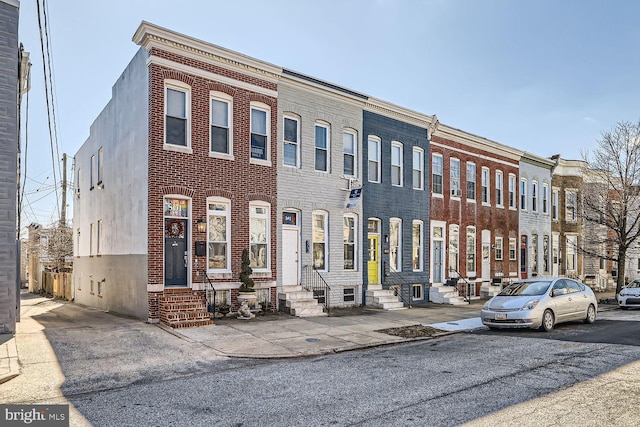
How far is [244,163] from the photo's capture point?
16.5 metres

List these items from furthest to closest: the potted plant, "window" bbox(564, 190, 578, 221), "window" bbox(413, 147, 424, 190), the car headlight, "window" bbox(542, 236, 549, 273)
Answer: "window" bbox(564, 190, 578, 221), "window" bbox(542, 236, 549, 273), "window" bbox(413, 147, 424, 190), the potted plant, the car headlight

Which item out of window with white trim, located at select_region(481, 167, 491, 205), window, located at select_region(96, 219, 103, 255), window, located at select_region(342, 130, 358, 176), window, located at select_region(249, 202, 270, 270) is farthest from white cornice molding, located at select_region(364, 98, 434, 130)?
window, located at select_region(96, 219, 103, 255)

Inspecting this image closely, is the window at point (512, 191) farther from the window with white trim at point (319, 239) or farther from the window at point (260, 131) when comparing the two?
the window at point (260, 131)

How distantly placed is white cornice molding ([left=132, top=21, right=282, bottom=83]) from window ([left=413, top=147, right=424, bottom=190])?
8.49 meters

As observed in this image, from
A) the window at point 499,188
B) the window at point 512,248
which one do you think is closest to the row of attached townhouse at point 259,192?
the window at point 499,188

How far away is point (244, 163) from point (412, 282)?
994 cm

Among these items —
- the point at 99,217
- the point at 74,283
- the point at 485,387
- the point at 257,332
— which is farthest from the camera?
the point at 74,283

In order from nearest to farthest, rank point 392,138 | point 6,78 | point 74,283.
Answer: point 6,78, point 392,138, point 74,283

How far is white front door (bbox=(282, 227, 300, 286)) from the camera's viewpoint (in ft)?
57.7

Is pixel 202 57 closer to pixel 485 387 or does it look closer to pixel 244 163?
pixel 244 163

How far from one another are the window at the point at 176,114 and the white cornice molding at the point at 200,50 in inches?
42.6

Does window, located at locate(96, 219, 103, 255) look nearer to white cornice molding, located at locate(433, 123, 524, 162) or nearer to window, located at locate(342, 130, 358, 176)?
window, located at locate(342, 130, 358, 176)

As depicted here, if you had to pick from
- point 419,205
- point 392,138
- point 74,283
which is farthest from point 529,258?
point 74,283

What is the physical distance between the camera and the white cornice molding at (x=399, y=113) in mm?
20859
